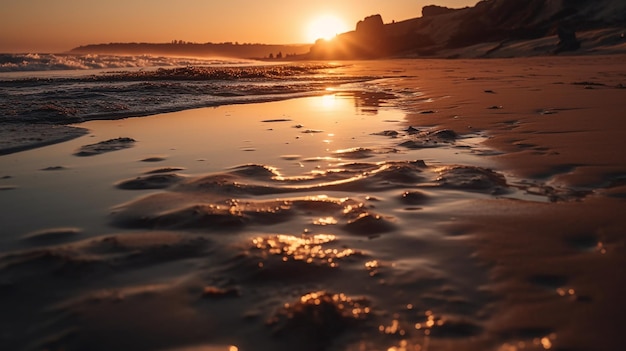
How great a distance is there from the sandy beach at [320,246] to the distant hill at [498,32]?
27.6 m

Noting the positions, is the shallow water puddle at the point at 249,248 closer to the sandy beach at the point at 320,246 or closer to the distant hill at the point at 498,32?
the sandy beach at the point at 320,246

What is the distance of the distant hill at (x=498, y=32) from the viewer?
104 feet

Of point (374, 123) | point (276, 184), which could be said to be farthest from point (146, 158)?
point (374, 123)

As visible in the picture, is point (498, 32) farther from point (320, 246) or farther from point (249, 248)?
point (249, 248)

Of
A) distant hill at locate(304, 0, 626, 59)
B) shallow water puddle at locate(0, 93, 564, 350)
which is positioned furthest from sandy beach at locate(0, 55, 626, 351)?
distant hill at locate(304, 0, 626, 59)

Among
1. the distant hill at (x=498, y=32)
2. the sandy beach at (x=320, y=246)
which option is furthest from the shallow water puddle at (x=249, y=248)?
the distant hill at (x=498, y=32)

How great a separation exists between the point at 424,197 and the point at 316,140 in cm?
200

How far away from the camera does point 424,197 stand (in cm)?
253

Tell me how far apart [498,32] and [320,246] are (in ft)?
160

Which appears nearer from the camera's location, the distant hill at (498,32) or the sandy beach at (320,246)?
the sandy beach at (320,246)

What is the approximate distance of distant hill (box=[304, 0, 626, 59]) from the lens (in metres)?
31.7

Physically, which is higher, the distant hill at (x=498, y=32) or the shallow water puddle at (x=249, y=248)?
the distant hill at (x=498, y=32)

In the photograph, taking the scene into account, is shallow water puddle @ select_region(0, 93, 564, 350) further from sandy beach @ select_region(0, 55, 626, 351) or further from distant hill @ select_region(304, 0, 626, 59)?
distant hill @ select_region(304, 0, 626, 59)

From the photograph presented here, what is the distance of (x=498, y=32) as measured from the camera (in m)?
45.6
